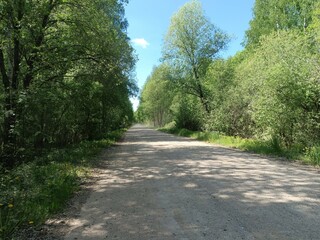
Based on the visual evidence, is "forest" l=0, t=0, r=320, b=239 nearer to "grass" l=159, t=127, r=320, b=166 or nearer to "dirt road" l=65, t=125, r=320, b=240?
"grass" l=159, t=127, r=320, b=166

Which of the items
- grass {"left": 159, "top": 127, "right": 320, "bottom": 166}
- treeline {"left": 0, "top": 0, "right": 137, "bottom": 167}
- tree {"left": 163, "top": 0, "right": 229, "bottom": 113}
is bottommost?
grass {"left": 159, "top": 127, "right": 320, "bottom": 166}

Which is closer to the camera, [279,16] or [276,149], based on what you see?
[276,149]

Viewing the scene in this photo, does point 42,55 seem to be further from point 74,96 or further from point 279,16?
Answer: point 279,16

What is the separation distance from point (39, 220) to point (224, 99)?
2126cm

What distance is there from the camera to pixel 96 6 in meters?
13.0

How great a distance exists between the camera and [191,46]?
34625 mm

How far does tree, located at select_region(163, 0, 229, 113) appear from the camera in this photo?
34625mm

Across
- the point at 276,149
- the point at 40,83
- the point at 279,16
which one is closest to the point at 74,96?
the point at 40,83

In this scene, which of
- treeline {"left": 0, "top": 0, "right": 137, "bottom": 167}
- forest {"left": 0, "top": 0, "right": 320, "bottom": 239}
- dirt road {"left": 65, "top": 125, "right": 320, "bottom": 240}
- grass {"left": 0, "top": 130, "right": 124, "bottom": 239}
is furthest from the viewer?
treeline {"left": 0, "top": 0, "right": 137, "bottom": 167}

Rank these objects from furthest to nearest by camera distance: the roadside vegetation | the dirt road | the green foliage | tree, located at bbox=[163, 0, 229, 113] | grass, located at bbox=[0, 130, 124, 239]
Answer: tree, located at bbox=[163, 0, 229, 113]
the green foliage
the roadside vegetation
grass, located at bbox=[0, 130, 124, 239]
the dirt road

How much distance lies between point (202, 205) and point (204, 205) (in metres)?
0.04

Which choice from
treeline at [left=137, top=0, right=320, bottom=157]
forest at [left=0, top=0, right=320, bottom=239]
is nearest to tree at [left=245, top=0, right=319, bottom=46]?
treeline at [left=137, top=0, right=320, bottom=157]

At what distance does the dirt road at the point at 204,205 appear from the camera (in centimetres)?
501

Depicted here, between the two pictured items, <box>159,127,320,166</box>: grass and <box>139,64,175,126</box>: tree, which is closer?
<box>159,127,320,166</box>: grass
